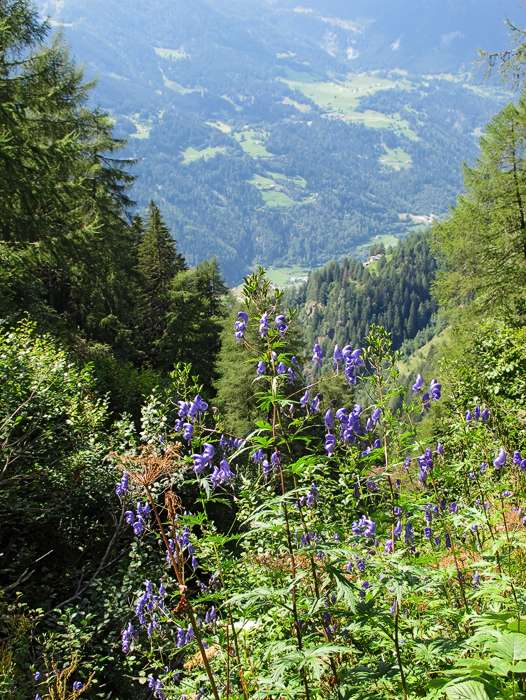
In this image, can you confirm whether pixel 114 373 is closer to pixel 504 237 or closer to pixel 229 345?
pixel 229 345

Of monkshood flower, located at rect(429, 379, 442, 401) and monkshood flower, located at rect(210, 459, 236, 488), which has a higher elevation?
monkshood flower, located at rect(429, 379, 442, 401)

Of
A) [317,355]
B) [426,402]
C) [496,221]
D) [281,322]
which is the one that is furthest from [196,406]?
[496,221]

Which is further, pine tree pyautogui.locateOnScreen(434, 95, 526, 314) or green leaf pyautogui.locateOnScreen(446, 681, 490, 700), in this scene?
pine tree pyautogui.locateOnScreen(434, 95, 526, 314)

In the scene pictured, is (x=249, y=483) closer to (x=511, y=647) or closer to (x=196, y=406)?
(x=196, y=406)

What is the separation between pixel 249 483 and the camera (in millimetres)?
4953

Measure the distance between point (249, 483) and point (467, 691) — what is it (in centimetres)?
313

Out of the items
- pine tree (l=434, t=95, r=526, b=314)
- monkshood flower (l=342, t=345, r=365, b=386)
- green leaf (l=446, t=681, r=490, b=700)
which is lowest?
green leaf (l=446, t=681, r=490, b=700)

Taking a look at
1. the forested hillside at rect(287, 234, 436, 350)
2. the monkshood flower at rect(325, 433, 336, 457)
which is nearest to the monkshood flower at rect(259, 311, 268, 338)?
the monkshood flower at rect(325, 433, 336, 457)

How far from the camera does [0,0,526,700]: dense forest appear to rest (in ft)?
9.07

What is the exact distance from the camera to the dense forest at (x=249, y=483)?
2764mm

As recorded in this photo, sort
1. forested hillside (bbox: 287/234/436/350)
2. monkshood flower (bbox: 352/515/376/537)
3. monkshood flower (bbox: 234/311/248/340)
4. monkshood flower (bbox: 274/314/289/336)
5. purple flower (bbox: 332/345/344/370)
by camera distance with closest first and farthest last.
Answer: monkshood flower (bbox: 274/314/289/336)
monkshood flower (bbox: 234/311/248/340)
monkshood flower (bbox: 352/515/376/537)
purple flower (bbox: 332/345/344/370)
forested hillside (bbox: 287/234/436/350)

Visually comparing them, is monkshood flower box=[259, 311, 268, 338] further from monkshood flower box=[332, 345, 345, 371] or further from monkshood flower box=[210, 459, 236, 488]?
monkshood flower box=[332, 345, 345, 371]

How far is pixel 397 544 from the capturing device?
3.65 m

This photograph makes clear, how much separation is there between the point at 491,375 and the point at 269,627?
11671 millimetres
